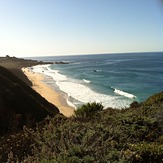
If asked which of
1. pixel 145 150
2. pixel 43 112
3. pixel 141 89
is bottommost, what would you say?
pixel 141 89

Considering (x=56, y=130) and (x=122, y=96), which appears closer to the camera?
(x=56, y=130)

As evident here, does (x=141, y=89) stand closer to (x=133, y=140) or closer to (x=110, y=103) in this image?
(x=110, y=103)

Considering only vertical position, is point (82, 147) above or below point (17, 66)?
above

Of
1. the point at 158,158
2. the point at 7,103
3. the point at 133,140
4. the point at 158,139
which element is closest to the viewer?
the point at 158,158

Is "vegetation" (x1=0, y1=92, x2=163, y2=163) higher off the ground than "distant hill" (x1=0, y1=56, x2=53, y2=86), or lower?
higher

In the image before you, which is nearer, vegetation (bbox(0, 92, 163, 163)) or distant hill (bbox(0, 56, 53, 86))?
vegetation (bbox(0, 92, 163, 163))

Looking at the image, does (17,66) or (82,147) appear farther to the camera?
(17,66)

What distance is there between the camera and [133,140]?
6.98m

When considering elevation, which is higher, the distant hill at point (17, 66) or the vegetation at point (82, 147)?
the vegetation at point (82, 147)

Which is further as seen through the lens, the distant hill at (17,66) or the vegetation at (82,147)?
the distant hill at (17,66)

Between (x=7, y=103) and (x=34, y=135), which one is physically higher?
(x=34, y=135)

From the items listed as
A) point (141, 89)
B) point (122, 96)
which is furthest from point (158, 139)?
point (141, 89)

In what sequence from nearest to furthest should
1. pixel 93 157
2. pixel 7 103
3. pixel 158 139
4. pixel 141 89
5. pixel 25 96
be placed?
pixel 93 157, pixel 158 139, pixel 7 103, pixel 25 96, pixel 141 89

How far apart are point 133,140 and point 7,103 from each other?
11979 mm
